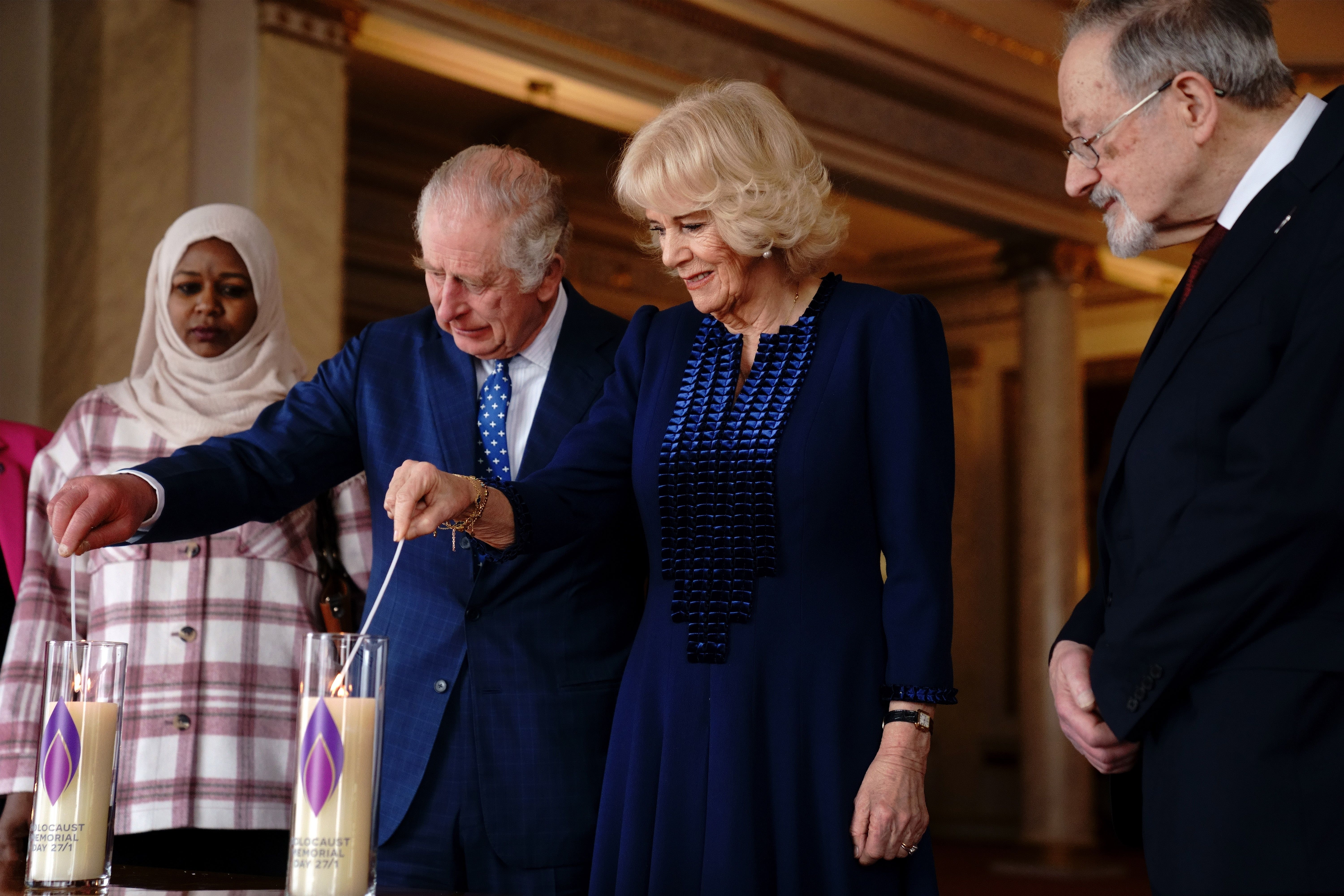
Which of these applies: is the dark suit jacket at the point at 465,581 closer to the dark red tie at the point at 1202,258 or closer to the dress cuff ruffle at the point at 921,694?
the dress cuff ruffle at the point at 921,694

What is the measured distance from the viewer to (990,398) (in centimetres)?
1111

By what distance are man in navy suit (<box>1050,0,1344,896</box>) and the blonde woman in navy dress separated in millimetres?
261

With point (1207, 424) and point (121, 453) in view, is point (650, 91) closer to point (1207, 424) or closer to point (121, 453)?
point (121, 453)

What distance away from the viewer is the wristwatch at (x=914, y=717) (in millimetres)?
1569

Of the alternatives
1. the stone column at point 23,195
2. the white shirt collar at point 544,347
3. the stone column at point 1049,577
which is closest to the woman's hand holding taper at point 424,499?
the white shirt collar at point 544,347

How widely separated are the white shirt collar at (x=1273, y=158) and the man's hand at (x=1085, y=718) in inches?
18.8

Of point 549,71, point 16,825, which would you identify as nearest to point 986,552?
point 549,71

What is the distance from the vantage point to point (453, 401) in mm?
2010

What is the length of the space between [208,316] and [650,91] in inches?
169

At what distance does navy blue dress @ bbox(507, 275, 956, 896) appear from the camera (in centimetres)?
159

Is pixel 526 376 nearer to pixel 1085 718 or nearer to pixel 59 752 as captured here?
pixel 59 752

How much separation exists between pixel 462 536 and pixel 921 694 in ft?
2.23

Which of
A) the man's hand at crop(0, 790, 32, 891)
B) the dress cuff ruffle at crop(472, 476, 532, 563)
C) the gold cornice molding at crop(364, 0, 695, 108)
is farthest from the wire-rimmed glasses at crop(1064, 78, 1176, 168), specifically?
the gold cornice molding at crop(364, 0, 695, 108)

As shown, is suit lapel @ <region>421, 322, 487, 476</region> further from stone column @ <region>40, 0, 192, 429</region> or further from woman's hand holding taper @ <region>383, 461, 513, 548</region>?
stone column @ <region>40, 0, 192, 429</region>
